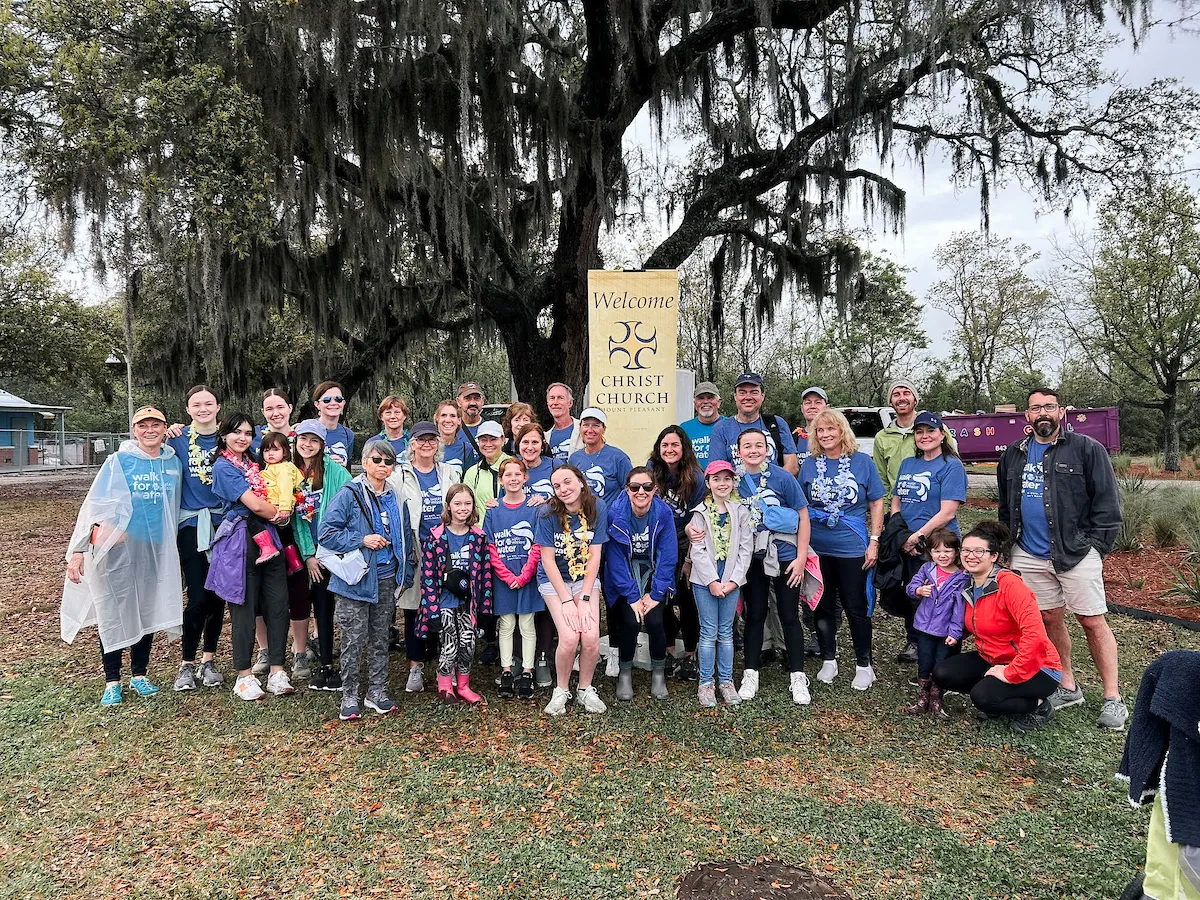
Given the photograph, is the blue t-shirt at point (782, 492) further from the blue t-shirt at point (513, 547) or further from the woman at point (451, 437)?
the woman at point (451, 437)

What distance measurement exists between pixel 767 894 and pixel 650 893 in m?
0.40

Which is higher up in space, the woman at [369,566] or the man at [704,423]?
the man at [704,423]

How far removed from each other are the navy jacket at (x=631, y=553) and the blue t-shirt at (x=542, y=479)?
413 millimetres

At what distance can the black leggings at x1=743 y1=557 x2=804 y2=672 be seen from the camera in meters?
4.06

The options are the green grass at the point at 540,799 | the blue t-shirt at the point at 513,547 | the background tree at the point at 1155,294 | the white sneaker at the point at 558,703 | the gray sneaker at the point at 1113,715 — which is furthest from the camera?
the background tree at the point at 1155,294

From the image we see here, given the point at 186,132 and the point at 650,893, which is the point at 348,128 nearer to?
the point at 186,132

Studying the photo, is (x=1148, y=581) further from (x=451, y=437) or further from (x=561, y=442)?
(x=451, y=437)

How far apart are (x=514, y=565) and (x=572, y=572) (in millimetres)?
358

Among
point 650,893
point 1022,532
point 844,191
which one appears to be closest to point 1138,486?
point 844,191

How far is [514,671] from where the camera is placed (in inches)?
168

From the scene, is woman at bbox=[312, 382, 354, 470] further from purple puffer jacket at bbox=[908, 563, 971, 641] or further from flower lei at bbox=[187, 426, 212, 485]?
purple puffer jacket at bbox=[908, 563, 971, 641]

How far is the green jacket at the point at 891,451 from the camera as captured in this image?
464 centimetres

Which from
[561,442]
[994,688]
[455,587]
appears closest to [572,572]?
[455,587]

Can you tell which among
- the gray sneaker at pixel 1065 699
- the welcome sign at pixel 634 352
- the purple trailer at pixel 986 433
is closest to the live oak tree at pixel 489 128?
the welcome sign at pixel 634 352
